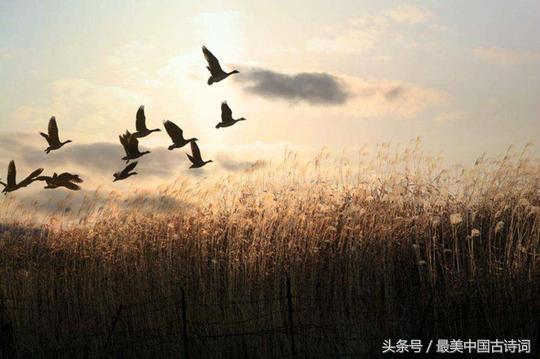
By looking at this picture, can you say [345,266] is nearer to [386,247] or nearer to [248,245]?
[386,247]

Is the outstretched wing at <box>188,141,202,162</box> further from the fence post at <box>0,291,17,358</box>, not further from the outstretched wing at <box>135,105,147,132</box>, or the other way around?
the fence post at <box>0,291,17,358</box>

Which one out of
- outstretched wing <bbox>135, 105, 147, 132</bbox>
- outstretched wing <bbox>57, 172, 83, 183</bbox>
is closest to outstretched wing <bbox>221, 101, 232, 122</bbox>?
outstretched wing <bbox>135, 105, 147, 132</bbox>

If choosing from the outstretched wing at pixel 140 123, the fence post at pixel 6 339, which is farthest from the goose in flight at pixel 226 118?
the fence post at pixel 6 339

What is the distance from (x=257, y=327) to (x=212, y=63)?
264 centimetres

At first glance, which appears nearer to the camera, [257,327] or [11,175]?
[11,175]

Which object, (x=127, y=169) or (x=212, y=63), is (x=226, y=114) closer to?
(x=212, y=63)

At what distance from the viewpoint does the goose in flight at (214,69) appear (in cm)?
598

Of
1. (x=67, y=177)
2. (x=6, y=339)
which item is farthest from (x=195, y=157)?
(x=6, y=339)

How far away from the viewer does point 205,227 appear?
331 inches

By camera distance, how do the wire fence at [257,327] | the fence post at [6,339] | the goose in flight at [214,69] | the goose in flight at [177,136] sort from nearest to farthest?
the goose in flight at [214,69], the goose in flight at [177,136], the wire fence at [257,327], the fence post at [6,339]

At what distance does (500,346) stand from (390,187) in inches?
111

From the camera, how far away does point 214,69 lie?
239 inches

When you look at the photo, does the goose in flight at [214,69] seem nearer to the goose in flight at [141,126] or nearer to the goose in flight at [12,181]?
the goose in flight at [141,126]

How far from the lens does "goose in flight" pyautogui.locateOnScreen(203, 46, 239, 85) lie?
598 cm
